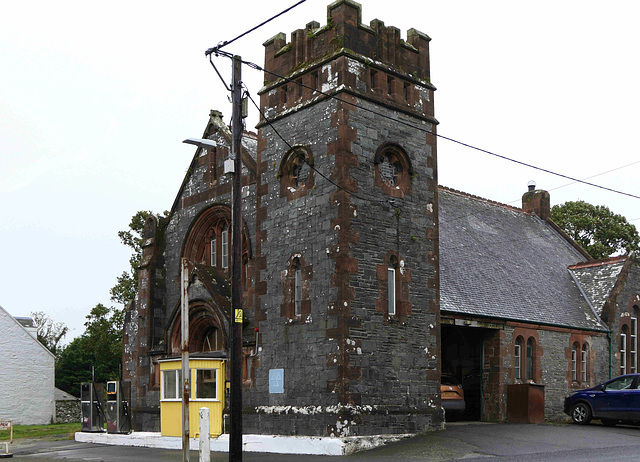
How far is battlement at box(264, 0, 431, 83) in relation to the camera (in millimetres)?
21219

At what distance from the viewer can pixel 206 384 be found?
2350 cm

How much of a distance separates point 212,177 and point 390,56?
8100 mm

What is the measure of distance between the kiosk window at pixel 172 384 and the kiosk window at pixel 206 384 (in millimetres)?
614

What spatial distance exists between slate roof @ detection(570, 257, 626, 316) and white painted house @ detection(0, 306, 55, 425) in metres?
30.0

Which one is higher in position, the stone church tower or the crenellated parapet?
the crenellated parapet

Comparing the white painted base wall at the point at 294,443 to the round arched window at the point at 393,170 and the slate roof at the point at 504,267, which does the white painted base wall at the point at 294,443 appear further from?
the round arched window at the point at 393,170

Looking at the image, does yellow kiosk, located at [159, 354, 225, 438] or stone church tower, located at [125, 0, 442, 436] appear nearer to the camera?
stone church tower, located at [125, 0, 442, 436]

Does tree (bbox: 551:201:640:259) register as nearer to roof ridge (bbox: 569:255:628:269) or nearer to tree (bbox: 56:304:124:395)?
roof ridge (bbox: 569:255:628:269)

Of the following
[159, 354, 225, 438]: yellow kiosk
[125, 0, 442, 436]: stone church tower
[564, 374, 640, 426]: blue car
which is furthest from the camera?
[159, 354, 225, 438]: yellow kiosk

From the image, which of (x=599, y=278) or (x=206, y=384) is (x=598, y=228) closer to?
(x=599, y=278)

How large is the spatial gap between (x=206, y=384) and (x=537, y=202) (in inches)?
829

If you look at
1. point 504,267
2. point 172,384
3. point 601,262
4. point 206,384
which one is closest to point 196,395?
point 206,384

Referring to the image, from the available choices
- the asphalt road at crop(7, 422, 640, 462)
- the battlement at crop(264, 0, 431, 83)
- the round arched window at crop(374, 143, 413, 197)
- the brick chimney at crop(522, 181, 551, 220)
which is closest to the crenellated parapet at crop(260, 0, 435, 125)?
the battlement at crop(264, 0, 431, 83)

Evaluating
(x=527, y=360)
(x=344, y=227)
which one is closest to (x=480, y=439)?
(x=344, y=227)
